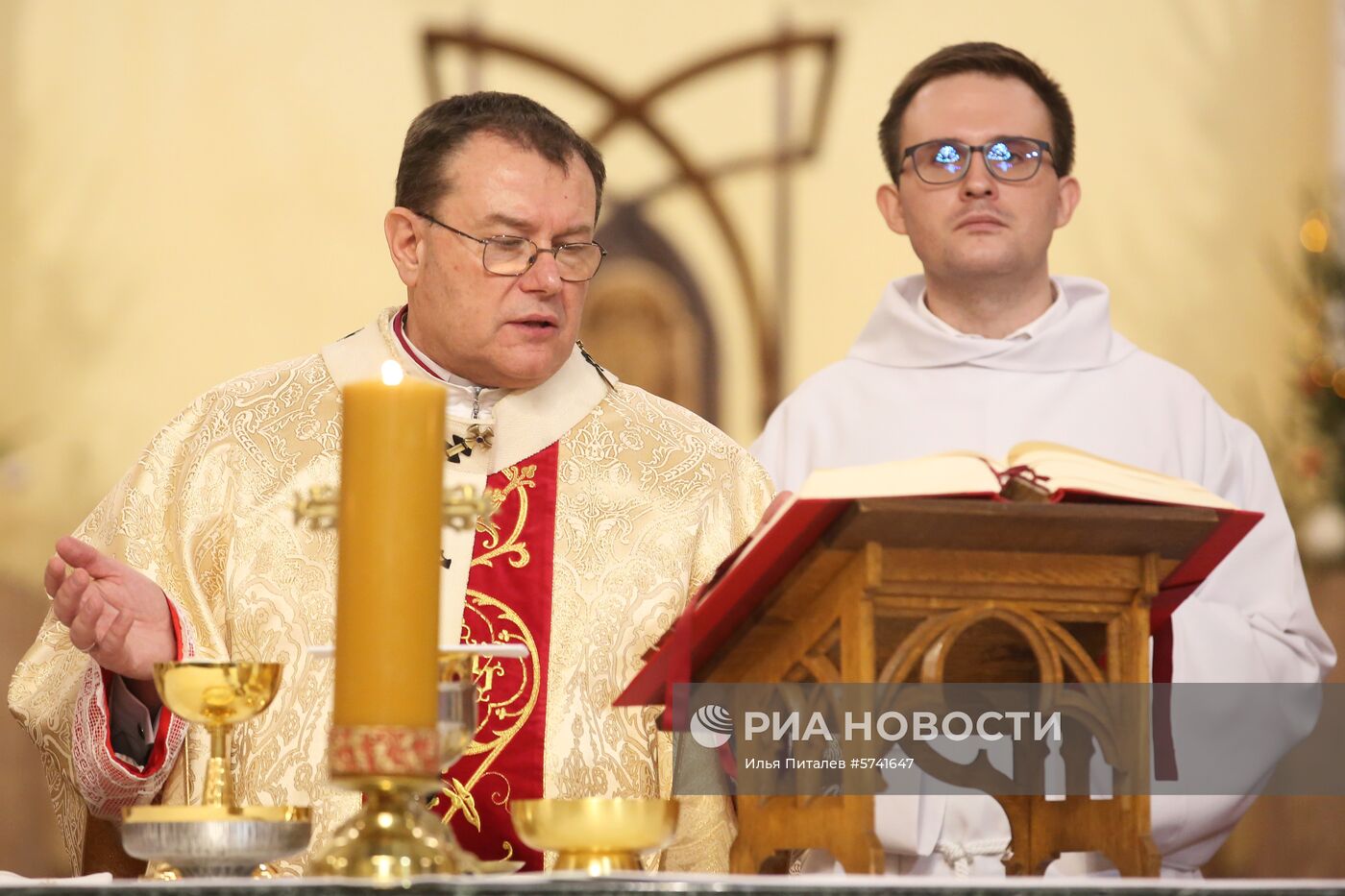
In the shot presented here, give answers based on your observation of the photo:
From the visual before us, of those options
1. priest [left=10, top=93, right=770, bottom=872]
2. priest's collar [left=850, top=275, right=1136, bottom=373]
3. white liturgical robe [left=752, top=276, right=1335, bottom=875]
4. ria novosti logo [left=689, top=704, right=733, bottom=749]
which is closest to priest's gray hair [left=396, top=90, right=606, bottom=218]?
priest [left=10, top=93, right=770, bottom=872]

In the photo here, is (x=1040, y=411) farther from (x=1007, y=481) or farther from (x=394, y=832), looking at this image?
(x=394, y=832)

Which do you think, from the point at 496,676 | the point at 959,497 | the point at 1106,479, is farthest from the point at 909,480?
the point at 496,676

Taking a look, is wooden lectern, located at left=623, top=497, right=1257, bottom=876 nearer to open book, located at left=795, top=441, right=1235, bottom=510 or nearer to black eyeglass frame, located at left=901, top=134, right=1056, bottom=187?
open book, located at left=795, top=441, right=1235, bottom=510

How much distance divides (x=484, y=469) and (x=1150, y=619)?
53.6 inches

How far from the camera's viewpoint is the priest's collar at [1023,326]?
172 inches

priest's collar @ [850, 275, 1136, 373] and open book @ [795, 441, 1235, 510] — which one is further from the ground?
priest's collar @ [850, 275, 1136, 373]

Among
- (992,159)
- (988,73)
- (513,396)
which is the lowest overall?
(513,396)

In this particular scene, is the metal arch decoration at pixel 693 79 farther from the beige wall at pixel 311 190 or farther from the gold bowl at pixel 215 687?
the gold bowl at pixel 215 687

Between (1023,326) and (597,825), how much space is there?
2904 millimetres

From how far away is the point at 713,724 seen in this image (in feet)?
8.07

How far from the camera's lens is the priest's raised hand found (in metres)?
2.22

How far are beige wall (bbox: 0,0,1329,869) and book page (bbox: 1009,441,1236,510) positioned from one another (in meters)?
5.09

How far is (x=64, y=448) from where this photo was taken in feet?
23.3

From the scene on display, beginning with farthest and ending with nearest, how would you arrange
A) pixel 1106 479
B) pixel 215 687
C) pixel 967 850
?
pixel 967 850 < pixel 1106 479 < pixel 215 687
